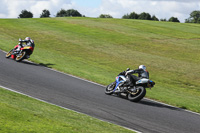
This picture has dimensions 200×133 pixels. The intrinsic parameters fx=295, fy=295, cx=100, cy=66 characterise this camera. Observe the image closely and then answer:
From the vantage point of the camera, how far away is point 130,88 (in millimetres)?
12906

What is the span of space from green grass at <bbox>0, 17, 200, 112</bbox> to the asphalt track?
5.36 feet

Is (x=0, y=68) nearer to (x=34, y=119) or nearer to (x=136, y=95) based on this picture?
(x=136, y=95)

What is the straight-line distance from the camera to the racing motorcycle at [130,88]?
40.8 feet

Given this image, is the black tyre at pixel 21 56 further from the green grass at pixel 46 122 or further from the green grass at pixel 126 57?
the green grass at pixel 46 122

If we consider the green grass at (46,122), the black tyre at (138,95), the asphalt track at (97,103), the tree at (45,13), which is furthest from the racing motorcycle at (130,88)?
the tree at (45,13)

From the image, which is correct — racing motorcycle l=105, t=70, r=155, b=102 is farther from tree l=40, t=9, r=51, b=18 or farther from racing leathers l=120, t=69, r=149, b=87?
tree l=40, t=9, r=51, b=18

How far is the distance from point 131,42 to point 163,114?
85.2 ft

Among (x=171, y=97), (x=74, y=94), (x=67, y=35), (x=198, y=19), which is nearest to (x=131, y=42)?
(x=67, y=35)

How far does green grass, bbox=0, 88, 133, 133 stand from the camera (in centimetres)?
646

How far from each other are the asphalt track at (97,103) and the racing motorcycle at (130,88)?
0.31 metres

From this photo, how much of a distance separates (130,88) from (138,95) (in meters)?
0.61

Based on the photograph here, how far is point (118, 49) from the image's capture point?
31562 mm

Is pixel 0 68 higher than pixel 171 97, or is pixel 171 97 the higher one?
pixel 0 68

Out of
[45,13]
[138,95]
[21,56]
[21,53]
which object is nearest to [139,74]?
[138,95]
